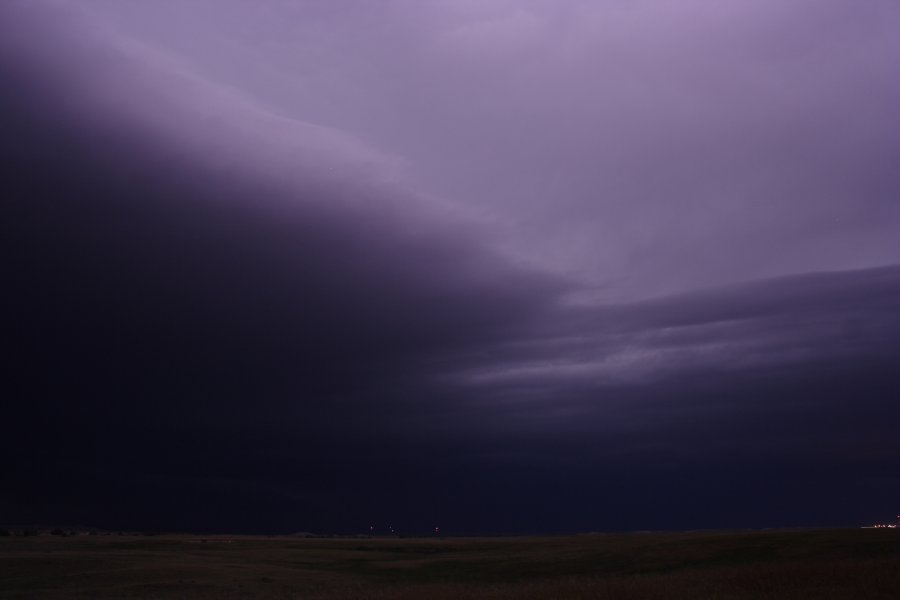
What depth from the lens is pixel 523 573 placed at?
2060 inches

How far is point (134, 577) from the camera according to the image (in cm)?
4612

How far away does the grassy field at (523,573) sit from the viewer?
26.3 meters

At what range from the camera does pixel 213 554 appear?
232 feet

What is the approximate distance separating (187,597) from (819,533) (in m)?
38.1

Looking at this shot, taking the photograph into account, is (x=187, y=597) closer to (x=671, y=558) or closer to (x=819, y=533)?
(x=671, y=558)

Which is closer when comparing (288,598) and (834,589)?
(834,589)

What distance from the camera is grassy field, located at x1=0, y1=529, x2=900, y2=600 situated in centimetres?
2627

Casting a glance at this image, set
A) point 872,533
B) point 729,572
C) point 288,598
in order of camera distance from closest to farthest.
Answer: point 729,572
point 288,598
point 872,533

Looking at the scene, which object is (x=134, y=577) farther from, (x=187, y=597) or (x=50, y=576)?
(x=187, y=597)

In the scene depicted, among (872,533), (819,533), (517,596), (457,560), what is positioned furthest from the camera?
(457,560)

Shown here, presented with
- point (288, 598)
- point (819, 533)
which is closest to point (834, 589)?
point (288, 598)

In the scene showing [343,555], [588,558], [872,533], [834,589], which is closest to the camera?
[834,589]

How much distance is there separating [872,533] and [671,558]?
11.8m

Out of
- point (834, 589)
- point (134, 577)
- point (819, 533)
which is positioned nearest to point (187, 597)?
point (134, 577)
